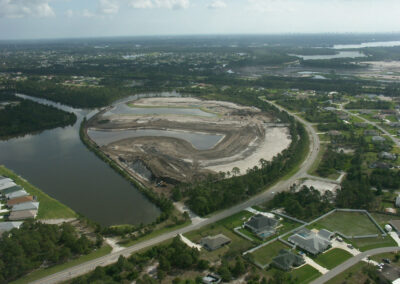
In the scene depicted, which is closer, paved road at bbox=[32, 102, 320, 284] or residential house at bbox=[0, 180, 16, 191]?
paved road at bbox=[32, 102, 320, 284]

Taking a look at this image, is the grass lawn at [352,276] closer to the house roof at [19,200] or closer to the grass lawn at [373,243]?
the grass lawn at [373,243]

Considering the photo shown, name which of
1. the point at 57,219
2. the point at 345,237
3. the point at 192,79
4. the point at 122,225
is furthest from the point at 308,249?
the point at 192,79

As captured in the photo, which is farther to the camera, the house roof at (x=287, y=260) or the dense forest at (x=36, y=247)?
the house roof at (x=287, y=260)

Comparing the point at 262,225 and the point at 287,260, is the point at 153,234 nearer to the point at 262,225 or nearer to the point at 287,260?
the point at 262,225

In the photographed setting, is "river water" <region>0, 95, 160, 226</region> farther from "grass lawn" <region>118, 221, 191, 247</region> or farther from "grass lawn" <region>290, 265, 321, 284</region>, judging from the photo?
"grass lawn" <region>290, 265, 321, 284</region>

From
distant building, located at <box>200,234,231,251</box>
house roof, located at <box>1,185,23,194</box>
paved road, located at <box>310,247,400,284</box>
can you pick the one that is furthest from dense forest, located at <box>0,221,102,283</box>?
paved road, located at <box>310,247,400,284</box>

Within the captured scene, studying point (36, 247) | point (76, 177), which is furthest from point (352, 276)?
point (76, 177)

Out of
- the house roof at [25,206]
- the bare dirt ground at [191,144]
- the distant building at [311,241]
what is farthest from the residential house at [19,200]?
the distant building at [311,241]
